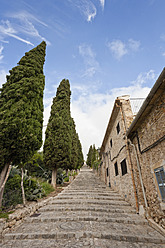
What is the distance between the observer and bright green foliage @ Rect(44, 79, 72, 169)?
11.0 metres

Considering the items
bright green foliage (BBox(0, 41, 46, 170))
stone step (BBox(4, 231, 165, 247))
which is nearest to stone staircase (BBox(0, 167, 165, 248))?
stone step (BBox(4, 231, 165, 247))

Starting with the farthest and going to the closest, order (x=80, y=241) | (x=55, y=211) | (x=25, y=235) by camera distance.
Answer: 1. (x=55, y=211)
2. (x=25, y=235)
3. (x=80, y=241)

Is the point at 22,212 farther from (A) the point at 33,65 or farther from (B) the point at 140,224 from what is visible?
(A) the point at 33,65

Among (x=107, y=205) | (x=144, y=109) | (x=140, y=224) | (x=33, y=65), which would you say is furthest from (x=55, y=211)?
(x=33, y=65)

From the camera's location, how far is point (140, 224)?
14.0 ft

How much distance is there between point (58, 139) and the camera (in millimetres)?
11586

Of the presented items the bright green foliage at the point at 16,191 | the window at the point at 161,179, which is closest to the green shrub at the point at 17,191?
the bright green foliage at the point at 16,191

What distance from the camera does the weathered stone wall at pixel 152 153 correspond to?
12.7ft

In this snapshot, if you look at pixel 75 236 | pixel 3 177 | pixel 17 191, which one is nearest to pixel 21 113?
pixel 3 177

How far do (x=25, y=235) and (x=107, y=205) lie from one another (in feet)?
13.5

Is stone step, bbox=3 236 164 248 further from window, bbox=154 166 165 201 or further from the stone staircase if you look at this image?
window, bbox=154 166 165 201

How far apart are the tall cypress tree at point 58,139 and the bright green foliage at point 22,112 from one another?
16.6 feet

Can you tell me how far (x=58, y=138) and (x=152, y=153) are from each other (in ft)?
28.8

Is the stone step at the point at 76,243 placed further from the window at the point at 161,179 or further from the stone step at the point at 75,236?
the window at the point at 161,179
